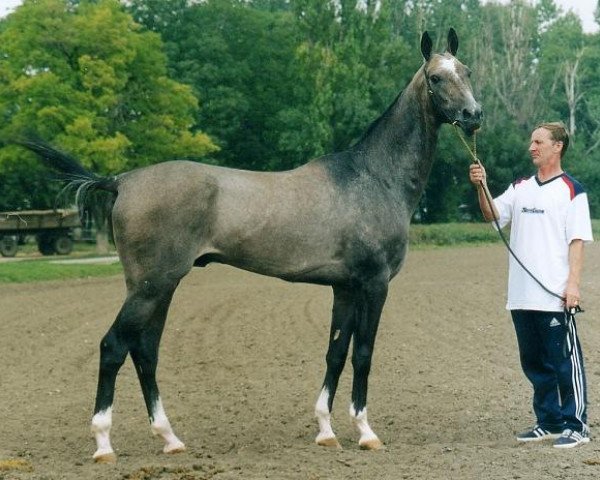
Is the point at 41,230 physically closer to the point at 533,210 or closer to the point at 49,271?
Answer: the point at 49,271

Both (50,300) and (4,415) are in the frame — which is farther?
(50,300)

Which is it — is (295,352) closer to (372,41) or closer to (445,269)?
(445,269)

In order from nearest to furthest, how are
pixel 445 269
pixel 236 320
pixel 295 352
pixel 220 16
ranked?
pixel 295 352 < pixel 236 320 < pixel 445 269 < pixel 220 16

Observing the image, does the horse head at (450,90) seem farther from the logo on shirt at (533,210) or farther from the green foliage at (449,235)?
the green foliage at (449,235)

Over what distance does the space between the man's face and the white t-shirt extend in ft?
0.46

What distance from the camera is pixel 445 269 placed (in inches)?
984

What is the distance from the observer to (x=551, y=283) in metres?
6.75

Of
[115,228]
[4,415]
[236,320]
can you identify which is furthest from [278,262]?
[236,320]

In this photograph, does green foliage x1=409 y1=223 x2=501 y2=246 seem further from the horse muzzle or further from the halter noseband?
the horse muzzle

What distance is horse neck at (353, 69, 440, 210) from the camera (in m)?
7.07

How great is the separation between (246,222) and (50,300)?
12.4 metres

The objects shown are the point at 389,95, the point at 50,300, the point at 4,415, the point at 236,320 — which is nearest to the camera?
the point at 4,415

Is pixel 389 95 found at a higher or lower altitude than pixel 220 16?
lower

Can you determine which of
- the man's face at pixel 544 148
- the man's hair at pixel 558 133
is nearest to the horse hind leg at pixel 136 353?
the man's face at pixel 544 148
